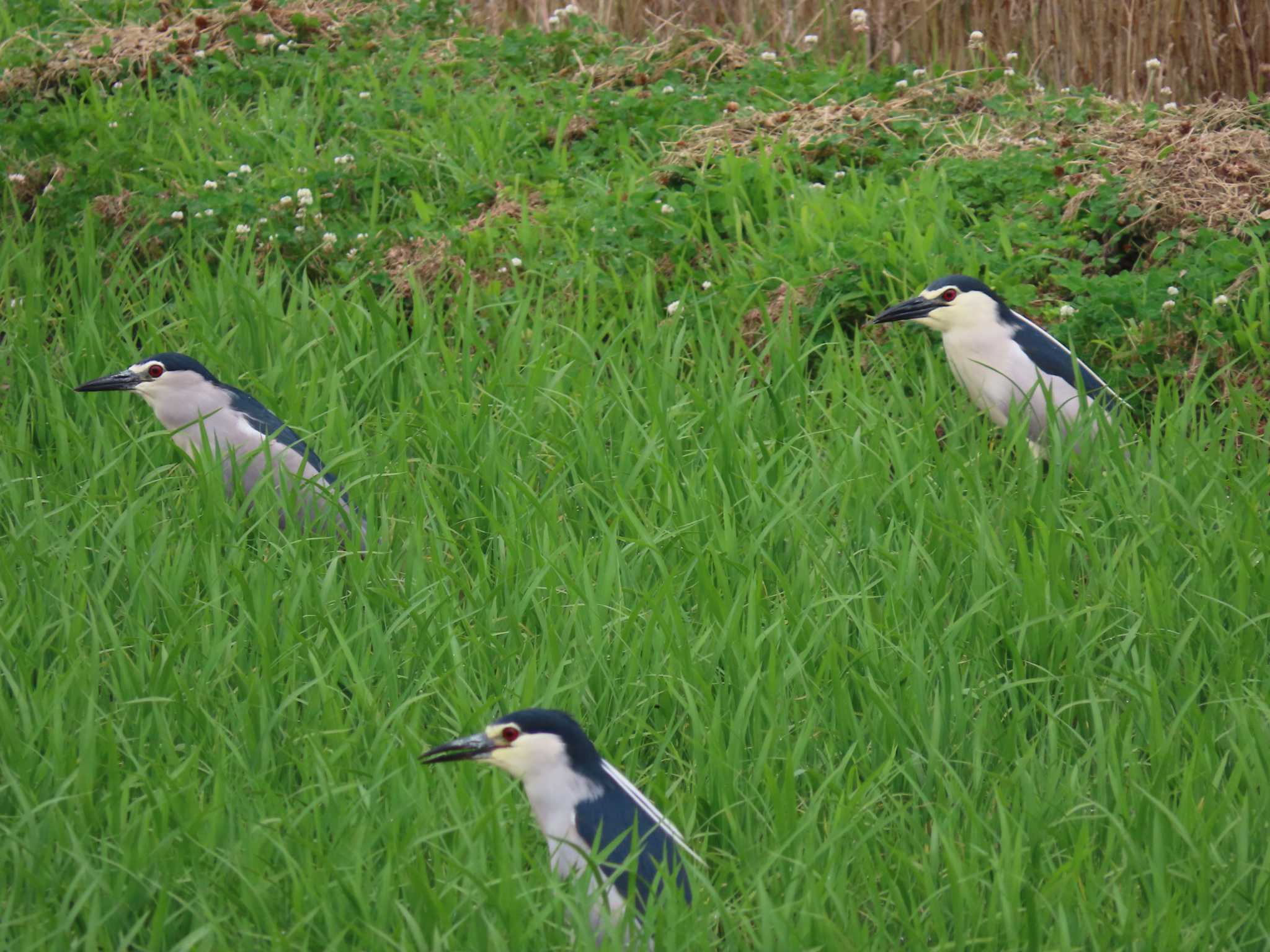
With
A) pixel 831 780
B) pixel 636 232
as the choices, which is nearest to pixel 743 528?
pixel 831 780

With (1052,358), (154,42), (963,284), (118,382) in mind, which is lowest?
(1052,358)

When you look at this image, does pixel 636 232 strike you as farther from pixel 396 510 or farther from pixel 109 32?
pixel 109 32

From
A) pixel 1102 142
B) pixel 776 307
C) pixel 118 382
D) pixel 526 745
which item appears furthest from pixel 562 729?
pixel 1102 142

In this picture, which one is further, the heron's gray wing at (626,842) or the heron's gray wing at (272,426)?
the heron's gray wing at (272,426)

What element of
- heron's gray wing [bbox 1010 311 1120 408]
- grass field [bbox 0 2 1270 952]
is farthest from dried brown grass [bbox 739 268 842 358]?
heron's gray wing [bbox 1010 311 1120 408]

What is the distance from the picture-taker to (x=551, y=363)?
16.7 ft

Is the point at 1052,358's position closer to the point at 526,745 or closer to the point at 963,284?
the point at 963,284

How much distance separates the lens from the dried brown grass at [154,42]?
7.23m

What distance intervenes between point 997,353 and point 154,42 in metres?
4.57

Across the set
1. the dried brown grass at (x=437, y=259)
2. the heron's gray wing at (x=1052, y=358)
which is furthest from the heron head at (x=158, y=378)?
the heron's gray wing at (x=1052, y=358)

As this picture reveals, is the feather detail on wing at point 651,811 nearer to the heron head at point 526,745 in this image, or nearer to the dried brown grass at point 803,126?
the heron head at point 526,745

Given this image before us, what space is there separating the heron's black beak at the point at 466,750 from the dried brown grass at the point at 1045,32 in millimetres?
5187

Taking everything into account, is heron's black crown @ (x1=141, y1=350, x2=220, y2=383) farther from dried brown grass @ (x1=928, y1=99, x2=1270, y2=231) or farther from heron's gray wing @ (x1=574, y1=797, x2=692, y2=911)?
dried brown grass @ (x1=928, y1=99, x2=1270, y2=231)

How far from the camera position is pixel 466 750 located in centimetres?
282
